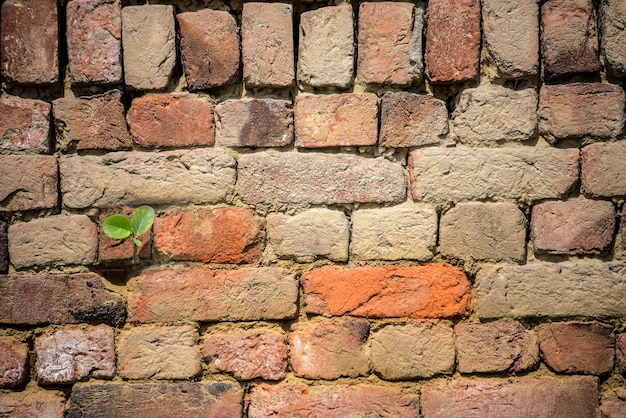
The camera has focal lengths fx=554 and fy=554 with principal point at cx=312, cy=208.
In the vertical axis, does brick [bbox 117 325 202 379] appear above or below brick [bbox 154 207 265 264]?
below

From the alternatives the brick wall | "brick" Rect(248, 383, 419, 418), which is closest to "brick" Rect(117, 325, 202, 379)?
the brick wall

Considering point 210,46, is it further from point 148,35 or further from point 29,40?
point 29,40

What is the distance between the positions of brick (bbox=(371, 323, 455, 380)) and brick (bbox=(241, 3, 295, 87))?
0.65 m

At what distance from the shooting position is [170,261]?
1.31 meters

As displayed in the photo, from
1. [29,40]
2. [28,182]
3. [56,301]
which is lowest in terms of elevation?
[56,301]

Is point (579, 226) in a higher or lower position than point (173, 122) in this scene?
lower

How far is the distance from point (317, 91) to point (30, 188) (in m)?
0.71

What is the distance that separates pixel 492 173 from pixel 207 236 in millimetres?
687

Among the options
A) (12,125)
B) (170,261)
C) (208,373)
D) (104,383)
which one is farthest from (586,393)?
(12,125)

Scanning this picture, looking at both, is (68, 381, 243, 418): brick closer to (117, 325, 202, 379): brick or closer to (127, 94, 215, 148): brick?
(117, 325, 202, 379): brick

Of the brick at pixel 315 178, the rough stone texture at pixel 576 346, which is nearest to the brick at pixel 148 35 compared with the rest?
the brick at pixel 315 178

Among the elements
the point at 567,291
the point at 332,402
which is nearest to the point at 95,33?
the point at 332,402

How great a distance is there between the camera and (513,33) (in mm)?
1288

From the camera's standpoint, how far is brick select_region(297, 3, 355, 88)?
1298 millimetres
